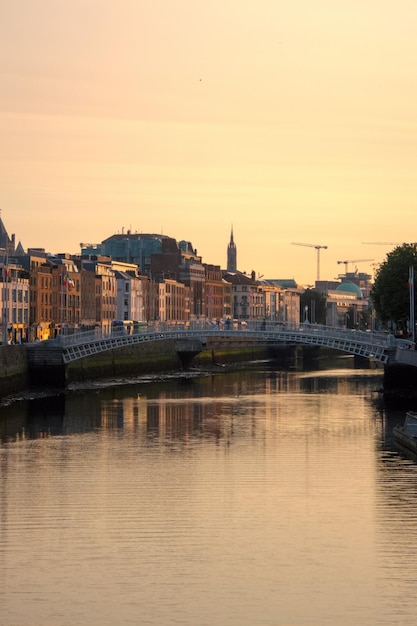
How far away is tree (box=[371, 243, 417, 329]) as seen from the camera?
111500 millimetres

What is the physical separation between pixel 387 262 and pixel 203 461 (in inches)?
2696

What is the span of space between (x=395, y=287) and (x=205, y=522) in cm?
7701

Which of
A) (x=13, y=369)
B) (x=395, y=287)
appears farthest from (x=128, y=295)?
(x=13, y=369)

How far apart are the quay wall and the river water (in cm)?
1350

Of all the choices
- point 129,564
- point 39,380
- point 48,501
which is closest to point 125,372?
point 39,380

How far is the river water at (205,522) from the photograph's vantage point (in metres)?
28.8

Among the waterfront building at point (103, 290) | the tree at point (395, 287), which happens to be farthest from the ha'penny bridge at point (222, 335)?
the waterfront building at point (103, 290)

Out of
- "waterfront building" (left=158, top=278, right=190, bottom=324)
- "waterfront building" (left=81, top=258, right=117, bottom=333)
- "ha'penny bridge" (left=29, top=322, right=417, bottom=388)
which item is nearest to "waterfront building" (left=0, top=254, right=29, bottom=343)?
"waterfront building" (left=81, top=258, right=117, bottom=333)

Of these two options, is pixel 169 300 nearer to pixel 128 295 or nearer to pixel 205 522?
pixel 128 295

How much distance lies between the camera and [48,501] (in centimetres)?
4050

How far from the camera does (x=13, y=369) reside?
83.2 metres

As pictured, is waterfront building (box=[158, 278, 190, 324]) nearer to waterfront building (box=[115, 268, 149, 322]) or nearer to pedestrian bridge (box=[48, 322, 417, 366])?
waterfront building (box=[115, 268, 149, 322])

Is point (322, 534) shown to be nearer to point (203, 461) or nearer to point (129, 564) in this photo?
point (129, 564)

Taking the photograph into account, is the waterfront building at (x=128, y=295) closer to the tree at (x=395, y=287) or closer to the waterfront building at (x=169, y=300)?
the waterfront building at (x=169, y=300)
